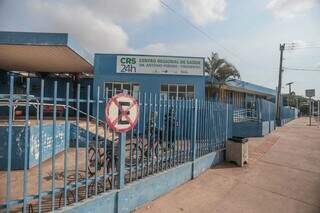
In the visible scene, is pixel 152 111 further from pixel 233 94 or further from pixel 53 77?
pixel 233 94

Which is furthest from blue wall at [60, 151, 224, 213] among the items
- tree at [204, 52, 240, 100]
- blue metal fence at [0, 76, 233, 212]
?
tree at [204, 52, 240, 100]

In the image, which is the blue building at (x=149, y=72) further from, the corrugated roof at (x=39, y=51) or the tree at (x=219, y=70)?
the tree at (x=219, y=70)

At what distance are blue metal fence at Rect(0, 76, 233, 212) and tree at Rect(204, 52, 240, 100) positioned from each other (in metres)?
16.0

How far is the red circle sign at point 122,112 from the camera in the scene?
5.56 metres

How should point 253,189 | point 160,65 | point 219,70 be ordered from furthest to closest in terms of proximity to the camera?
point 219,70
point 160,65
point 253,189

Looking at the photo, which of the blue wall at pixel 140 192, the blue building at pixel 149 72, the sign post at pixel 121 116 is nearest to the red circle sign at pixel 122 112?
the sign post at pixel 121 116

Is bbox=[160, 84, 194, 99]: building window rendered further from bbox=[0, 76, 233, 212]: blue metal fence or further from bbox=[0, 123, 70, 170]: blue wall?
bbox=[0, 123, 70, 170]: blue wall

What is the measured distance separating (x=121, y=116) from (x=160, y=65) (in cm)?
1556

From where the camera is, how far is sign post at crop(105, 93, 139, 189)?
5.57 metres

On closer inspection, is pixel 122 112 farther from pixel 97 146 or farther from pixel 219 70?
pixel 219 70

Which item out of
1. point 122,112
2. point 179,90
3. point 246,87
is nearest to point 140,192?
point 122,112

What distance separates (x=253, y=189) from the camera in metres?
8.12

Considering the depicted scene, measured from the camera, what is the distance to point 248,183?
28.3 ft

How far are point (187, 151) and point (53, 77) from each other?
2066 cm
